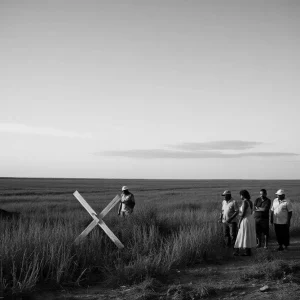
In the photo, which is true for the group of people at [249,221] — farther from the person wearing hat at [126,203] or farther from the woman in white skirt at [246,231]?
the person wearing hat at [126,203]

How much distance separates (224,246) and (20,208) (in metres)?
16.7

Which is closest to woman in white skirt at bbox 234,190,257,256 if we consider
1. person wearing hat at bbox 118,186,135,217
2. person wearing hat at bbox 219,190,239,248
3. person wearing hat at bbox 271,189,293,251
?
person wearing hat at bbox 219,190,239,248

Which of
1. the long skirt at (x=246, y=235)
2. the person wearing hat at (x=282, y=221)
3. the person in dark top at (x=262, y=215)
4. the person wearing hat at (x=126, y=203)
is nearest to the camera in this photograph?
the long skirt at (x=246, y=235)

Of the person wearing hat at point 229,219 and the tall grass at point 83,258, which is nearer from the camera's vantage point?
the tall grass at point 83,258

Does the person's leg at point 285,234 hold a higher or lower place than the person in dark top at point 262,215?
lower

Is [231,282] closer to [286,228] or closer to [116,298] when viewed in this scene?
[116,298]

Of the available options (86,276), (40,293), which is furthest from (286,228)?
(40,293)

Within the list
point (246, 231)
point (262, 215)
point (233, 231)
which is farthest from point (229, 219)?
point (262, 215)

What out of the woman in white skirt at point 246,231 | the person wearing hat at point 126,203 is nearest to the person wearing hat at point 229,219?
the woman in white skirt at point 246,231

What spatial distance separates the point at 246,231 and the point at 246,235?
106 mm

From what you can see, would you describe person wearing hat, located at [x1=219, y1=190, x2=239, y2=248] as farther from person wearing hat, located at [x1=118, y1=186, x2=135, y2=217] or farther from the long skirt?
person wearing hat, located at [x1=118, y1=186, x2=135, y2=217]

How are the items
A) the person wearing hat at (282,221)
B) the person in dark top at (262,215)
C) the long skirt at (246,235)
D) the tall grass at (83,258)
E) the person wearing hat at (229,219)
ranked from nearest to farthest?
the tall grass at (83,258) → the long skirt at (246,235) → the person wearing hat at (229,219) → the person wearing hat at (282,221) → the person in dark top at (262,215)

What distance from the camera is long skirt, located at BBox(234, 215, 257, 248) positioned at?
8812 mm

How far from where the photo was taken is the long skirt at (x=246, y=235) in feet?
28.9
